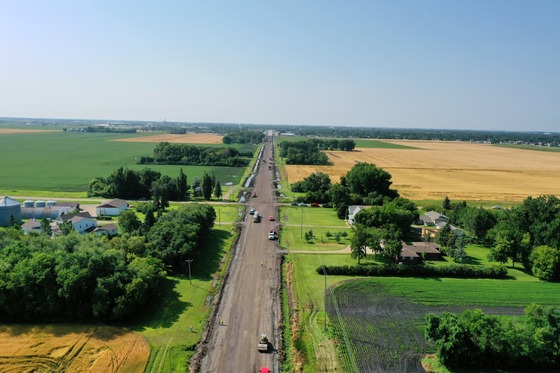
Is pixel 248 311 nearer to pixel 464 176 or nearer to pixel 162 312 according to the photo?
pixel 162 312

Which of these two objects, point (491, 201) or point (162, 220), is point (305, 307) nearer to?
point (162, 220)

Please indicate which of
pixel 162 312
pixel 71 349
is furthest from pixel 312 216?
pixel 71 349

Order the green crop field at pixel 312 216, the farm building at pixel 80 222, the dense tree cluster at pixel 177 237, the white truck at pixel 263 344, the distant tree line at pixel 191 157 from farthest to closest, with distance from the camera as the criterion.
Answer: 1. the distant tree line at pixel 191 157
2. the green crop field at pixel 312 216
3. the farm building at pixel 80 222
4. the dense tree cluster at pixel 177 237
5. the white truck at pixel 263 344

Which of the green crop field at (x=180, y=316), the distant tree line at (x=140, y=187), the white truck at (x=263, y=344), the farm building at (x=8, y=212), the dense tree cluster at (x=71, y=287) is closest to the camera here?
the green crop field at (x=180, y=316)

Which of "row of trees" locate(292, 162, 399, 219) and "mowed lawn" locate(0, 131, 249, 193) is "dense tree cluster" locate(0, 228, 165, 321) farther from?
"mowed lawn" locate(0, 131, 249, 193)

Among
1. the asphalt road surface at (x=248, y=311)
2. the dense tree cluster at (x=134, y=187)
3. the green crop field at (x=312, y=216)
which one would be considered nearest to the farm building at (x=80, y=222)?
the dense tree cluster at (x=134, y=187)

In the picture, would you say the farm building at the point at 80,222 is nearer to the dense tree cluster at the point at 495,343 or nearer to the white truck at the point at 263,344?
the white truck at the point at 263,344

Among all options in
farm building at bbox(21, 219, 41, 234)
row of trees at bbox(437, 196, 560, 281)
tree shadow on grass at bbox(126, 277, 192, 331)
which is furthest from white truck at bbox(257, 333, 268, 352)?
farm building at bbox(21, 219, 41, 234)

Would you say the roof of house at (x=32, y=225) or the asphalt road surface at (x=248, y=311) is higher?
the roof of house at (x=32, y=225)
